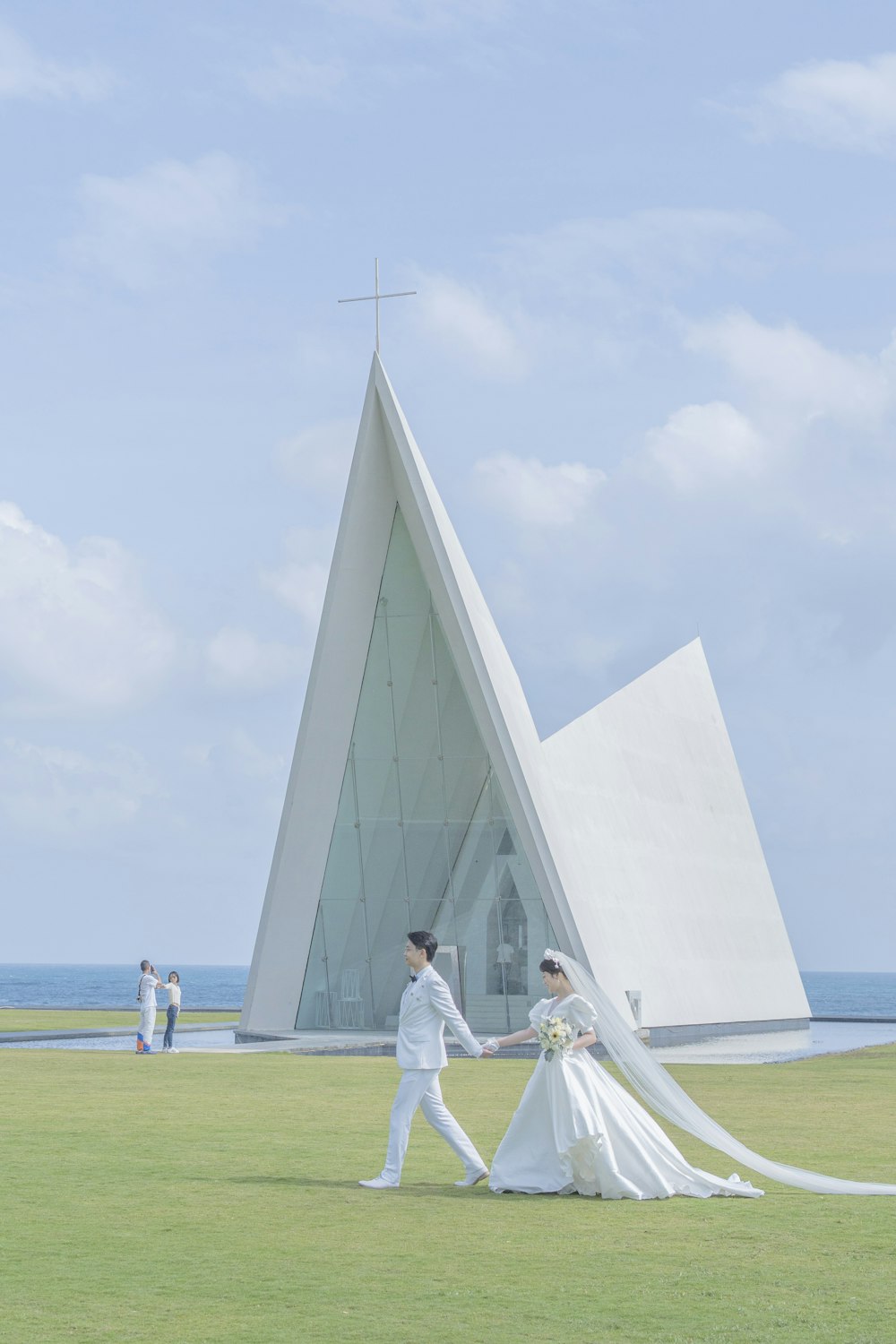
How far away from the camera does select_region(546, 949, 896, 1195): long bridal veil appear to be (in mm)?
10234

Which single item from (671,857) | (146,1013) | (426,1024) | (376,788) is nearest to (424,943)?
(426,1024)

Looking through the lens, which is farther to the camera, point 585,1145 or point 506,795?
point 506,795

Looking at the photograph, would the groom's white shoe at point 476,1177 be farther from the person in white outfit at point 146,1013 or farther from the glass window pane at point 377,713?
the glass window pane at point 377,713

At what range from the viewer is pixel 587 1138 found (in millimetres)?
9945

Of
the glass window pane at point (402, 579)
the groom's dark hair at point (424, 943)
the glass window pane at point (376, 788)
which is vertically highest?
the glass window pane at point (402, 579)

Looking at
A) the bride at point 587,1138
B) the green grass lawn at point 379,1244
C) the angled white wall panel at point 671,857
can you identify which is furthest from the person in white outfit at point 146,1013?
the bride at point 587,1138

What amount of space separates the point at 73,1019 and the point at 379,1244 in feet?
98.8

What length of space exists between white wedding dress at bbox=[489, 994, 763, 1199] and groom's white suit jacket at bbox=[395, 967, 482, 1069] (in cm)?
55

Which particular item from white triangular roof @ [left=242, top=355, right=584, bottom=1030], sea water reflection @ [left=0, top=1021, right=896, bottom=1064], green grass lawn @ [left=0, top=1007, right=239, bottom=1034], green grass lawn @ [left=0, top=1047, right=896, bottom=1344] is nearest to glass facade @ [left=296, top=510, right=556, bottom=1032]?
white triangular roof @ [left=242, top=355, right=584, bottom=1030]

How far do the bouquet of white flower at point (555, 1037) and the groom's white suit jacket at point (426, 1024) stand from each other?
41 cm

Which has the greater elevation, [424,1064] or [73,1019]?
[73,1019]

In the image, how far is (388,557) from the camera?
28234 mm

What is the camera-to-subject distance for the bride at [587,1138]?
10.0 metres

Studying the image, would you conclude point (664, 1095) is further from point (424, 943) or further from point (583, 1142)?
point (424, 943)
